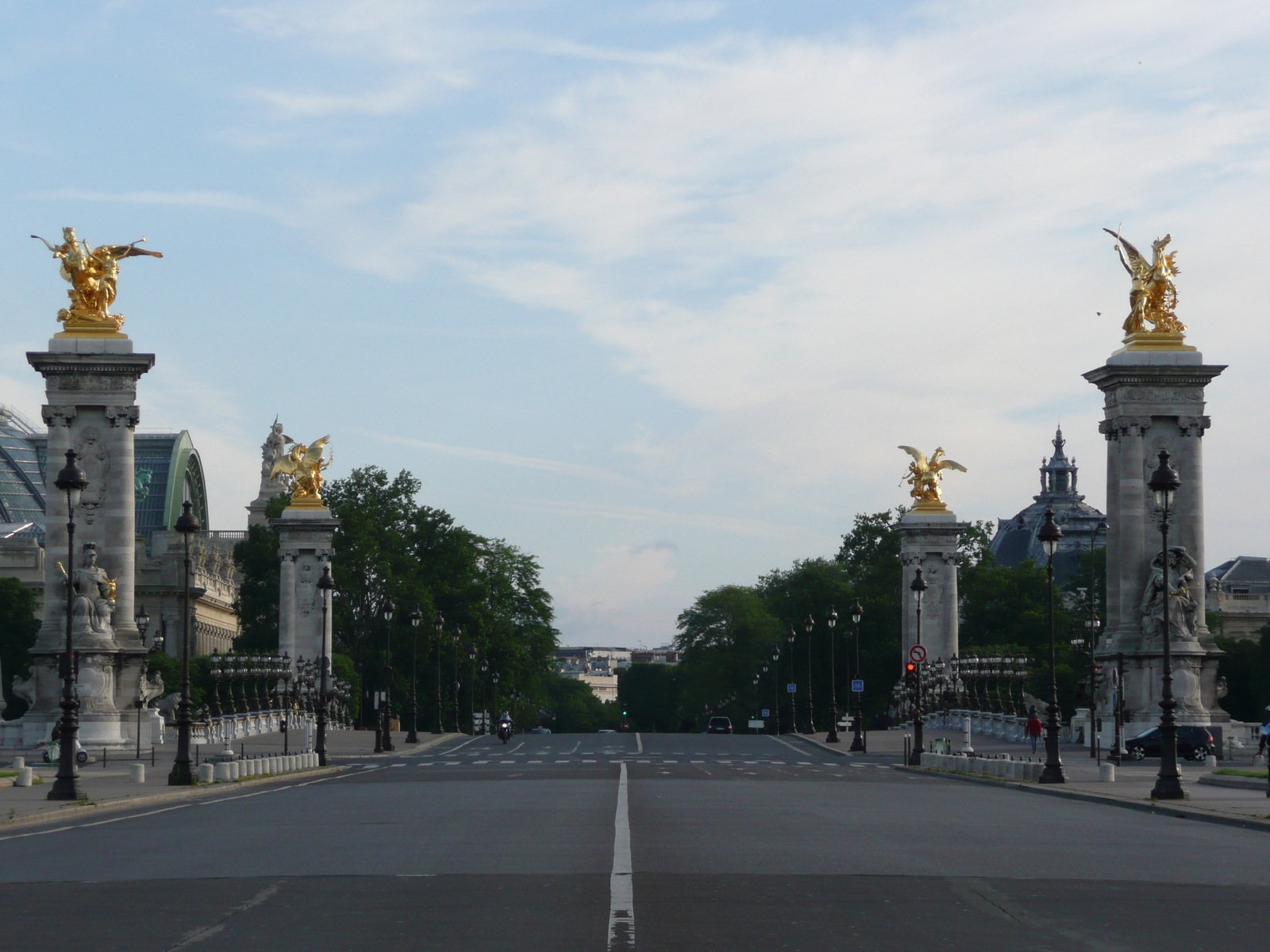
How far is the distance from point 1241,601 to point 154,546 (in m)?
101

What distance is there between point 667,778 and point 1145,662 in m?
23.3

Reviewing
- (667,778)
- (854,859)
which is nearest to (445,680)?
(667,778)

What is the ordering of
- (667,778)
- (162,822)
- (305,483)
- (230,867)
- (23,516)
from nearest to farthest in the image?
(230,867) → (162,822) → (667,778) → (305,483) → (23,516)

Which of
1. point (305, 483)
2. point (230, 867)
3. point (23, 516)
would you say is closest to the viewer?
point (230, 867)

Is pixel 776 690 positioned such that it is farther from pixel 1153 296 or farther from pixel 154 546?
pixel 154 546

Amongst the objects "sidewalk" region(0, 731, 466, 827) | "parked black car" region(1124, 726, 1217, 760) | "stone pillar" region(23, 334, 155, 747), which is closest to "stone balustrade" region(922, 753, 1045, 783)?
"parked black car" region(1124, 726, 1217, 760)

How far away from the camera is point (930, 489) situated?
10312 centimetres

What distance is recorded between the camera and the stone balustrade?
44625 mm

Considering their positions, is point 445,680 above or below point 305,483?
below

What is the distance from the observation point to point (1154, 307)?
222 feet

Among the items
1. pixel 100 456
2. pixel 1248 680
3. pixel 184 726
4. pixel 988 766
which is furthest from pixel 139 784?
pixel 1248 680

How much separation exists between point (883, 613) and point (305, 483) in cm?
4468

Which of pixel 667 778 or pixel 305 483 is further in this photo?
pixel 305 483

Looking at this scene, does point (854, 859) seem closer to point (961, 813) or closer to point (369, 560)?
point (961, 813)
